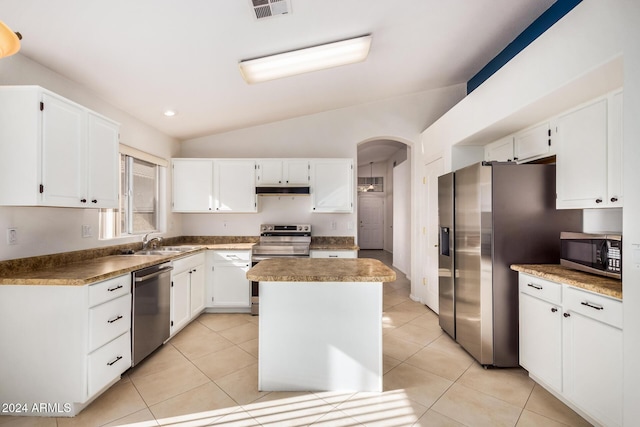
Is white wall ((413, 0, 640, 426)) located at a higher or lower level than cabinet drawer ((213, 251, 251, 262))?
higher

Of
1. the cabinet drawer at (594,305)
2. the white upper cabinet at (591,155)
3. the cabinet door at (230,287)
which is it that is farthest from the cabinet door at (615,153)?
the cabinet door at (230,287)

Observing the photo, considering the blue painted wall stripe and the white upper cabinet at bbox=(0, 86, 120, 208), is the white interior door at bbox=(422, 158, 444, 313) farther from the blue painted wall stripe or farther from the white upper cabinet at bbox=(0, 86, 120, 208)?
the white upper cabinet at bbox=(0, 86, 120, 208)

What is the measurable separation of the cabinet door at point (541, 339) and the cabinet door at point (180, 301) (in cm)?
315

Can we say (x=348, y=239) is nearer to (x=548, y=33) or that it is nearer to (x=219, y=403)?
(x=219, y=403)

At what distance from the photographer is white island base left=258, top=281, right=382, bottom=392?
A: 2.11 metres

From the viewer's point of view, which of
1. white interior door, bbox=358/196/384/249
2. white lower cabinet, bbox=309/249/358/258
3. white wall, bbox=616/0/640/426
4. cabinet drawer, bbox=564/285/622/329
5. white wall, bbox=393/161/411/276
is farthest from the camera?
white interior door, bbox=358/196/384/249

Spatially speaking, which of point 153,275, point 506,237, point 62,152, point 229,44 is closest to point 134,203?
point 153,275

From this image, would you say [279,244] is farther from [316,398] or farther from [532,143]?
[532,143]

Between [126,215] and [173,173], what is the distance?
91 centimetres

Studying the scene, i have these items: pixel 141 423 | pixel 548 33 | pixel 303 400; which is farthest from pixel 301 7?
pixel 141 423

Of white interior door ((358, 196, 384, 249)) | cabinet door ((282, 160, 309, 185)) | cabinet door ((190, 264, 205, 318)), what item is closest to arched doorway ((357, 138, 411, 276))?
white interior door ((358, 196, 384, 249))

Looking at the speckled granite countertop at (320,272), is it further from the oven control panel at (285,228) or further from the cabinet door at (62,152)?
the oven control panel at (285,228)

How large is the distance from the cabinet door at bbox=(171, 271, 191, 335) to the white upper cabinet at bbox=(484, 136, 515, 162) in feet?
11.7

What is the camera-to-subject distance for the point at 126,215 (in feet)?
11.0
